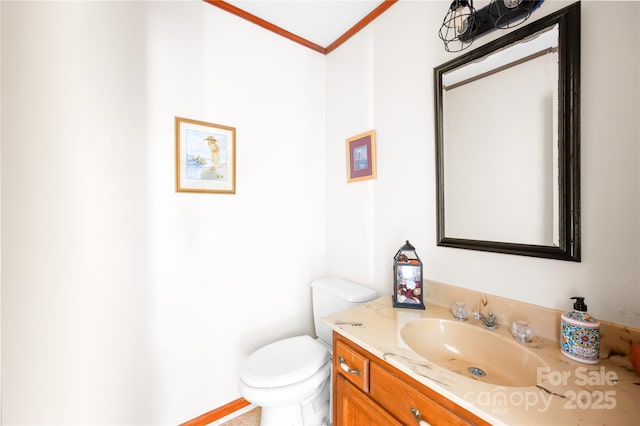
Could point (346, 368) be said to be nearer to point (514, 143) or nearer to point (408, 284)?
point (408, 284)

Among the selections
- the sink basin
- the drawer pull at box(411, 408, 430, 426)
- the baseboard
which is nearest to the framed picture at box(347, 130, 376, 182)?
the sink basin

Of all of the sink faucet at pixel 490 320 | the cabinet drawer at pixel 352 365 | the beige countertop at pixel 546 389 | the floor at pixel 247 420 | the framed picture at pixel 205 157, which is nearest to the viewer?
the beige countertop at pixel 546 389

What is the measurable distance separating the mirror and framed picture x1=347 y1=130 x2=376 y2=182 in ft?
1.37

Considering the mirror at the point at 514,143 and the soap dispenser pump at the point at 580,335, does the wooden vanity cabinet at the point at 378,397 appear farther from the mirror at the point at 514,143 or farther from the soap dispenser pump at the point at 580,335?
the mirror at the point at 514,143

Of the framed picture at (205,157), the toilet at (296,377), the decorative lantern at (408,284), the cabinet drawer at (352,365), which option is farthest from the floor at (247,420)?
the framed picture at (205,157)

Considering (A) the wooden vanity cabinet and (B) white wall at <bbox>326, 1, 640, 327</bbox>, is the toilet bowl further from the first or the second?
(B) white wall at <bbox>326, 1, 640, 327</bbox>

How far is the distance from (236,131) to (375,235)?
1.07 metres

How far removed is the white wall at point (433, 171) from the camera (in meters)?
0.83

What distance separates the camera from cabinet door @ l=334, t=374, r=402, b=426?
0.89 m

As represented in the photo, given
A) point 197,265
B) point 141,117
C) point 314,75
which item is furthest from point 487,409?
point 314,75

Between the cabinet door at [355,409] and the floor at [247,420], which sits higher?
the cabinet door at [355,409]

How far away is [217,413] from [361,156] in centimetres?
179

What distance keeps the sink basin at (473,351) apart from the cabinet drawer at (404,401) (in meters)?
0.18

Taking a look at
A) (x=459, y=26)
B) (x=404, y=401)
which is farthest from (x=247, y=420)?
(x=459, y=26)
